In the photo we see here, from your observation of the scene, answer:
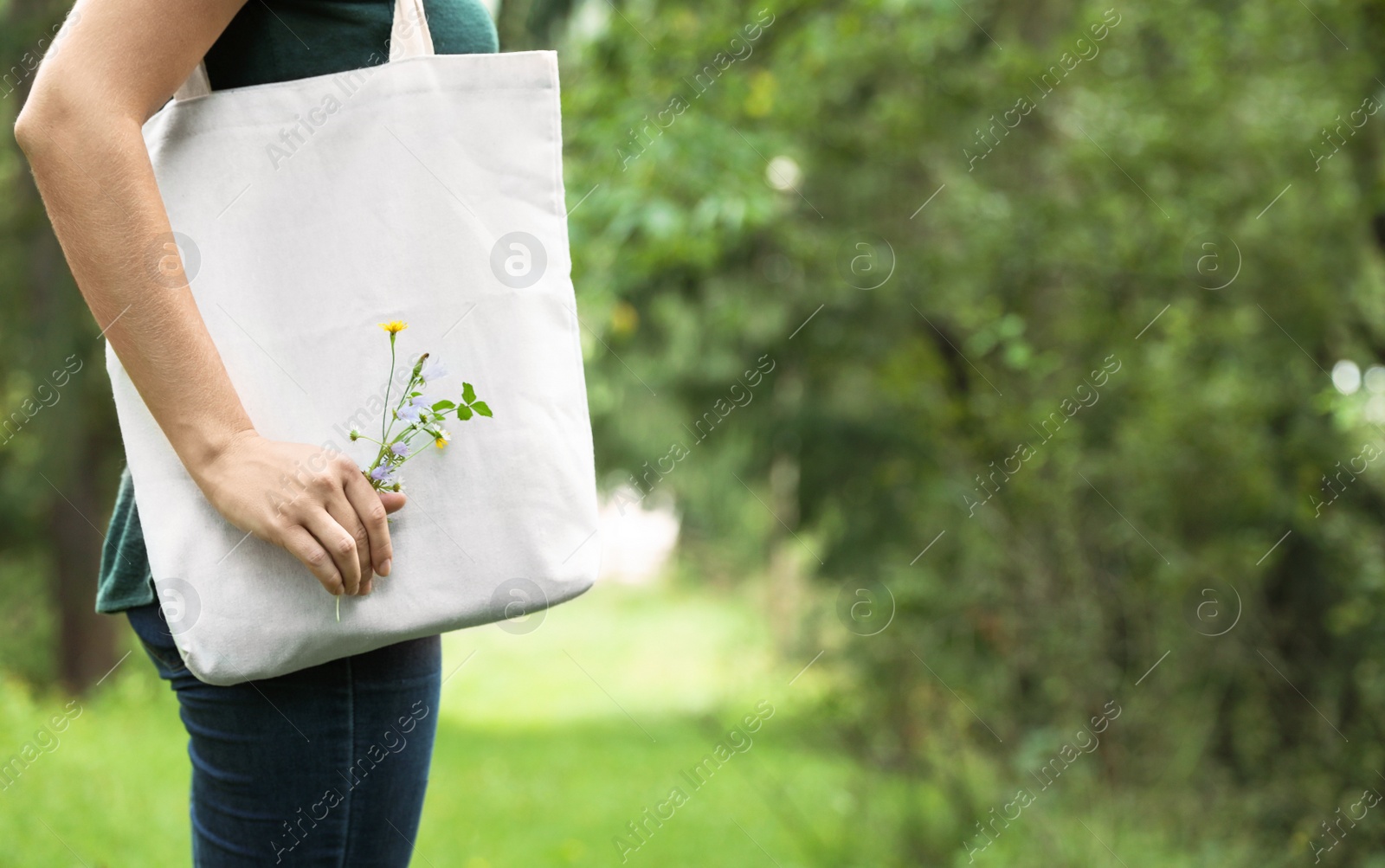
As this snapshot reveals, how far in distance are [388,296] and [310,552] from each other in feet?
0.70

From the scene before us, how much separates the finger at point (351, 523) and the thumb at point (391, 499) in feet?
0.10

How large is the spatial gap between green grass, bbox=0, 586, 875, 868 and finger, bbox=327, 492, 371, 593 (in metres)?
0.74

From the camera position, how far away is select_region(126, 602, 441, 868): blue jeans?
818mm

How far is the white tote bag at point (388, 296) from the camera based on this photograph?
2.64 feet

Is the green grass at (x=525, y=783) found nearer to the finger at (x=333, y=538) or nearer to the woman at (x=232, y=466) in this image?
the woman at (x=232, y=466)

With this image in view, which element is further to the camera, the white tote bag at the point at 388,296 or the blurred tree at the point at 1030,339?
the blurred tree at the point at 1030,339

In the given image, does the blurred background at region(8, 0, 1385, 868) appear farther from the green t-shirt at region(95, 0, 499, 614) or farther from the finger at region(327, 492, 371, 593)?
the finger at region(327, 492, 371, 593)

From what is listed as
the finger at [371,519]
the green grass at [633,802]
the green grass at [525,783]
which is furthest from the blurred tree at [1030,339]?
the finger at [371,519]

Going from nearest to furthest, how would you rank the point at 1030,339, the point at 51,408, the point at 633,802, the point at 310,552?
A: the point at 310,552 < the point at 51,408 < the point at 633,802 < the point at 1030,339

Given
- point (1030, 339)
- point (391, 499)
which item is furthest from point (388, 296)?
point (1030, 339)

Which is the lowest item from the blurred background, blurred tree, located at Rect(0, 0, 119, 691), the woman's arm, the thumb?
blurred tree, located at Rect(0, 0, 119, 691)

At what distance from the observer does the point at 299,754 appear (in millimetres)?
822

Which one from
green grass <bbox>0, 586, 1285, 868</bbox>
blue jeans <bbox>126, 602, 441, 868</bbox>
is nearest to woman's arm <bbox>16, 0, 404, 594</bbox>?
blue jeans <bbox>126, 602, 441, 868</bbox>

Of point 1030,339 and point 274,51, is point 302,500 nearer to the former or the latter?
point 274,51
